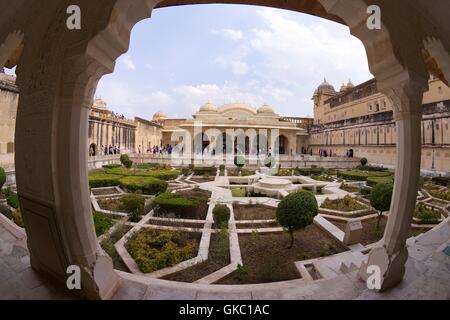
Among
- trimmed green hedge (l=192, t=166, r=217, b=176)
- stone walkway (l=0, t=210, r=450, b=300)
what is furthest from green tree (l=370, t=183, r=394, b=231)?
trimmed green hedge (l=192, t=166, r=217, b=176)

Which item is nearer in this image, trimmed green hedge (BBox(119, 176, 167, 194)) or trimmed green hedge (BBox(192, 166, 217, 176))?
trimmed green hedge (BBox(119, 176, 167, 194))

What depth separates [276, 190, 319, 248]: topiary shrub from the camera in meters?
5.48

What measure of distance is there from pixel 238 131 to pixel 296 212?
2564cm

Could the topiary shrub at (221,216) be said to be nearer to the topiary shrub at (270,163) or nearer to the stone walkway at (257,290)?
the stone walkway at (257,290)

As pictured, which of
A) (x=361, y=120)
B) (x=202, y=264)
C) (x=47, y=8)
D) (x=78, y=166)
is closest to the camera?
(x=78, y=166)

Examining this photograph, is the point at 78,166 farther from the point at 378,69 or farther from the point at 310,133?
the point at 310,133

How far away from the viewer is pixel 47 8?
2543 millimetres

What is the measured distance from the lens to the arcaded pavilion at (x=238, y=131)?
30539mm

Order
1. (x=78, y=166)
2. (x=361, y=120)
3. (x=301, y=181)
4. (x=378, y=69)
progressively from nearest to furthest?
(x=78, y=166) < (x=378, y=69) < (x=301, y=181) < (x=361, y=120)

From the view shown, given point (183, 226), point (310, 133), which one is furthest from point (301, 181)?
point (310, 133)

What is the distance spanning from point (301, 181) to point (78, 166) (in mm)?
14471

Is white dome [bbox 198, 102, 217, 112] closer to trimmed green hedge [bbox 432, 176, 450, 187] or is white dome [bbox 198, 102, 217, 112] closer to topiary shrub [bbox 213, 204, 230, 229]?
trimmed green hedge [bbox 432, 176, 450, 187]

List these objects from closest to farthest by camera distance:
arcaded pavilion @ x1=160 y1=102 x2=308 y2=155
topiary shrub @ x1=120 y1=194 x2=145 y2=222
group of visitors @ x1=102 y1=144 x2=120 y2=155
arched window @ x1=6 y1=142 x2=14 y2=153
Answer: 1. topiary shrub @ x1=120 y1=194 x2=145 y2=222
2. arched window @ x1=6 y1=142 x2=14 y2=153
3. group of visitors @ x1=102 y1=144 x2=120 y2=155
4. arcaded pavilion @ x1=160 y1=102 x2=308 y2=155

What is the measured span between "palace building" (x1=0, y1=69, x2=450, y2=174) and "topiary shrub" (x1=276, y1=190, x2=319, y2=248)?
51.9 feet
